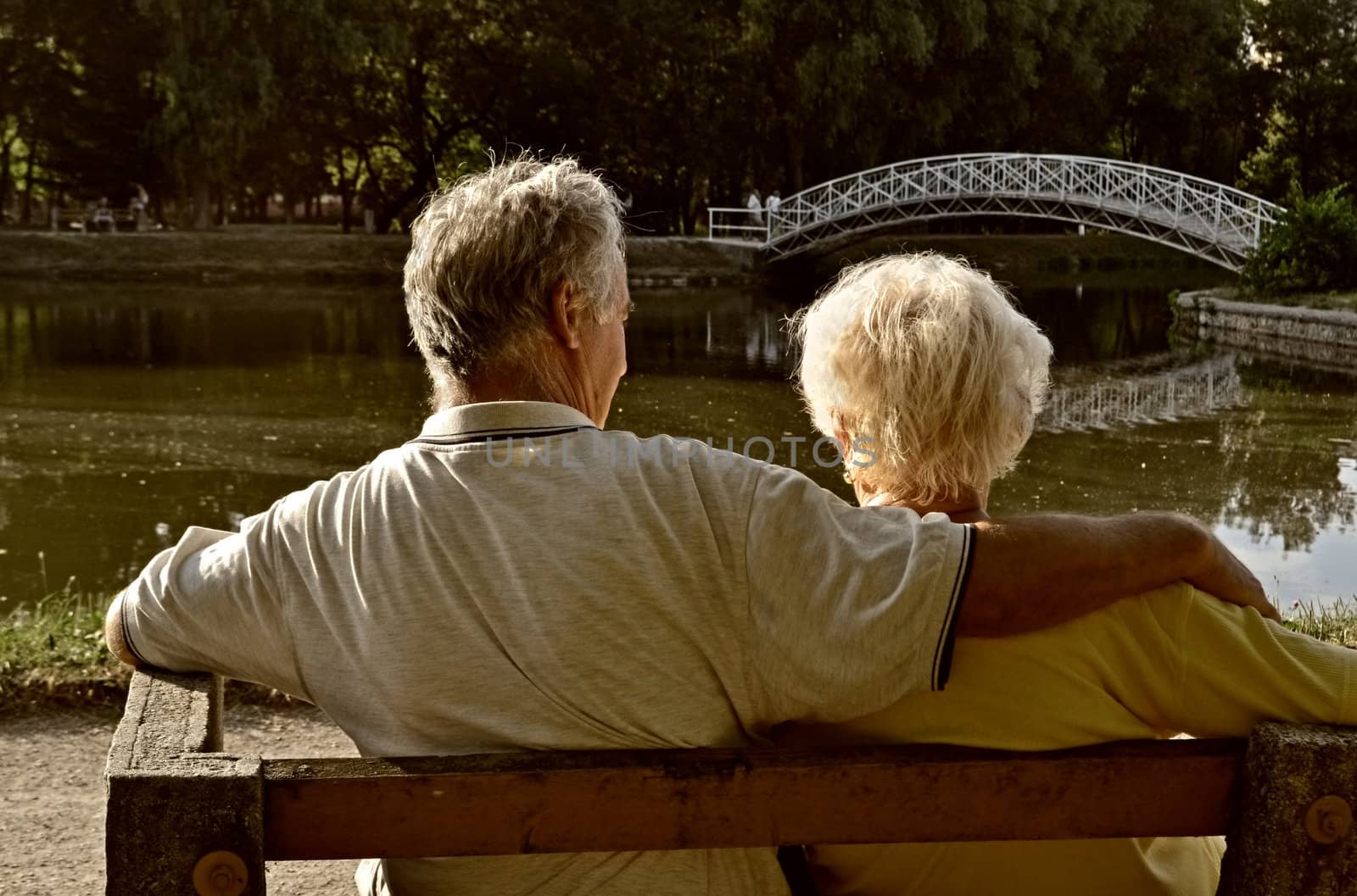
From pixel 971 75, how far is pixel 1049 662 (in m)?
29.9

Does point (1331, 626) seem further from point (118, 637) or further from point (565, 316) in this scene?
point (118, 637)

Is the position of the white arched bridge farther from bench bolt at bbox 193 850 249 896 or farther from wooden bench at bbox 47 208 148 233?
bench bolt at bbox 193 850 249 896

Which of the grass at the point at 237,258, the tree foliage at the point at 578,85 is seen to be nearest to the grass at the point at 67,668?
the grass at the point at 237,258

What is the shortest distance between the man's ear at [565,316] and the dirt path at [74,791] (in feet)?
5.17

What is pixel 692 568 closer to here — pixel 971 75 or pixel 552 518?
pixel 552 518

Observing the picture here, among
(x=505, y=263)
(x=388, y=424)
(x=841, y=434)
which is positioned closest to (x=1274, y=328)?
(x=388, y=424)

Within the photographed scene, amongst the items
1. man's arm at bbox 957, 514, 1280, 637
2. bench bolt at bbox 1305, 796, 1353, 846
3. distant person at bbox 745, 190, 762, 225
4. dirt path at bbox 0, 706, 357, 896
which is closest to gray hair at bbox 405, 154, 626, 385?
man's arm at bbox 957, 514, 1280, 637

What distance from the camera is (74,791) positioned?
3.19 metres

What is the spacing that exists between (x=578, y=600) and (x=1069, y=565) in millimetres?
515

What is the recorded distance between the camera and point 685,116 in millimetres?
29844

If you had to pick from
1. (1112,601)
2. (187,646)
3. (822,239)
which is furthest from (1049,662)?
(822,239)

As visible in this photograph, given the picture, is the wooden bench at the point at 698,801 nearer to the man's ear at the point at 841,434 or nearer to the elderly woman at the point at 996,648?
the elderly woman at the point at 996,648

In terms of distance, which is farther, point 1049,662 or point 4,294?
point 4,294

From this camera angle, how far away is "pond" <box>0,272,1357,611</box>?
7113mm
